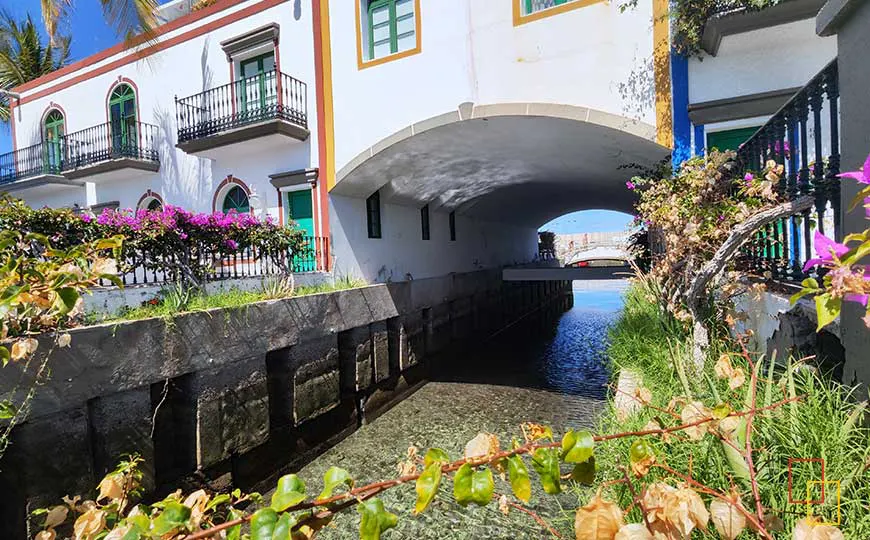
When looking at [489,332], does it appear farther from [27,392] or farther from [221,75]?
[27,392]

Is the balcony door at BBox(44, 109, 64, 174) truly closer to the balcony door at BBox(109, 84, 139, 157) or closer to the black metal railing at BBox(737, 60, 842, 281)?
the balcony door at BBox(109, 84, 139, 157)

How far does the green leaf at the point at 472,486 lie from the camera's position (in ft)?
3.34

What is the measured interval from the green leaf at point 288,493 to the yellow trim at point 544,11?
9.12m

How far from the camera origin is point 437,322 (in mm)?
13414

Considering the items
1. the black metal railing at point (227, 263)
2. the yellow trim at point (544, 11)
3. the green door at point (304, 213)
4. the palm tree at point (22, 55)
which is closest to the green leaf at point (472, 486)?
the black metal railing at point (227, 263)

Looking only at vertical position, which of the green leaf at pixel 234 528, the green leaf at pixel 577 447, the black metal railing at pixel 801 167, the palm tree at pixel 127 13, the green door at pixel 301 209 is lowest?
the green leaf at pixel 234 528

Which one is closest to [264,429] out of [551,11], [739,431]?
[739,431]

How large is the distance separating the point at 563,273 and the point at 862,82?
14.7m

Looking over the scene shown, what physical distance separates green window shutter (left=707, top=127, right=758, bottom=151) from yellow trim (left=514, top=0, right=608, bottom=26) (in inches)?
123

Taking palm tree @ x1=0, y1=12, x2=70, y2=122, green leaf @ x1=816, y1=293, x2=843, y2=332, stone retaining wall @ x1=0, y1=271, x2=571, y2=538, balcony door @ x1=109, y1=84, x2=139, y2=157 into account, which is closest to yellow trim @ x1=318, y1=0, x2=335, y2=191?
stone retaining wall @ x1=0, y1=271, x2=571, y2=538

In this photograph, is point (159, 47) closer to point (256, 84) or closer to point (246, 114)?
point (256, 84)

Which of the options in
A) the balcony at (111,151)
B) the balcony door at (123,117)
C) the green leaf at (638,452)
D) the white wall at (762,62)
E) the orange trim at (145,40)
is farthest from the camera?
the balcony door at (123,117)

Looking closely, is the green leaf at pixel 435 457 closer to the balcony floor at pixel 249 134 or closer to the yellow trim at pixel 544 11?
the yellow trim at pixel 544 11

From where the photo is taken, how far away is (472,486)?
3.40 ft
